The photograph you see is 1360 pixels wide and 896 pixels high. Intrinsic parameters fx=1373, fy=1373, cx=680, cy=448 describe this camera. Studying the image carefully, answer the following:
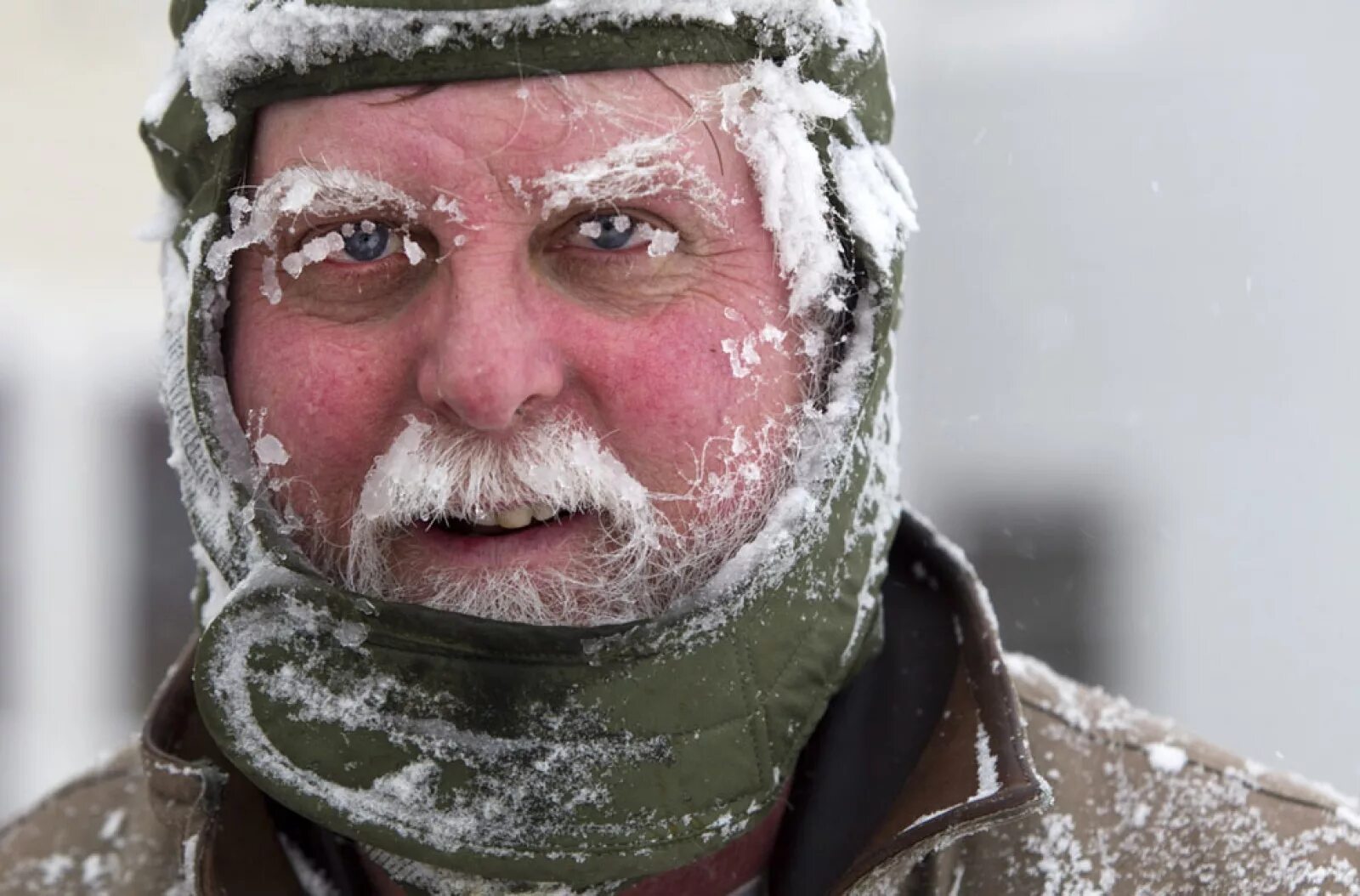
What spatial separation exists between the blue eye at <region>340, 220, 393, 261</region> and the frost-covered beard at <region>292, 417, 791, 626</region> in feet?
0.85

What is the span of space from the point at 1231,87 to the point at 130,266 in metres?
7.30

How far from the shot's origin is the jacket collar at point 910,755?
1.78 meters

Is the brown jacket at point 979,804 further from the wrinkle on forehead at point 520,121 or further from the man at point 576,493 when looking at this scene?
the wrinkle on forehead at point 520,121

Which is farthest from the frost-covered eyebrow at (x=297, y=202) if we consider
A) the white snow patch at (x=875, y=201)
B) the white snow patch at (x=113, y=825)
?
the white snow patch at (x=113, y=825)

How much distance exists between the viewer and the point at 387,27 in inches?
69.7

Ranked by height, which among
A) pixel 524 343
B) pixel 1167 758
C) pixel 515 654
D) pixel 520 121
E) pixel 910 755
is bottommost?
pixel 1167 758

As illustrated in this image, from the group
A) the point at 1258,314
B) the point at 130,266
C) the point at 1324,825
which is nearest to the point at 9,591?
the point at 130,266

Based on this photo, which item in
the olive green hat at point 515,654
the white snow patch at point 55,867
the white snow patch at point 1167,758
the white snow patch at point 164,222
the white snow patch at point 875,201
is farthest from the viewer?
the white snow patch at point 55,867

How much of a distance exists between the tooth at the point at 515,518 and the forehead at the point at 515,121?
44 cm

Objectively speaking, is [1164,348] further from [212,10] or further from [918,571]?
[212,10]

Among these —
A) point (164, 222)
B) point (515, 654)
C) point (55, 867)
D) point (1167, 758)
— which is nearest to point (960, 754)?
point (1167, 758)

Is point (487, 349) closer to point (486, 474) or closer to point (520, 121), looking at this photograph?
→ point (486, 474)

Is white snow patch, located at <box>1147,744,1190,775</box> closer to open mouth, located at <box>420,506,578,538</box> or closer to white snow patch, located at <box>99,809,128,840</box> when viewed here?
open mouth, located at <box>420,506,578,538</box>

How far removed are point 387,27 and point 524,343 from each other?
1.46 feet
